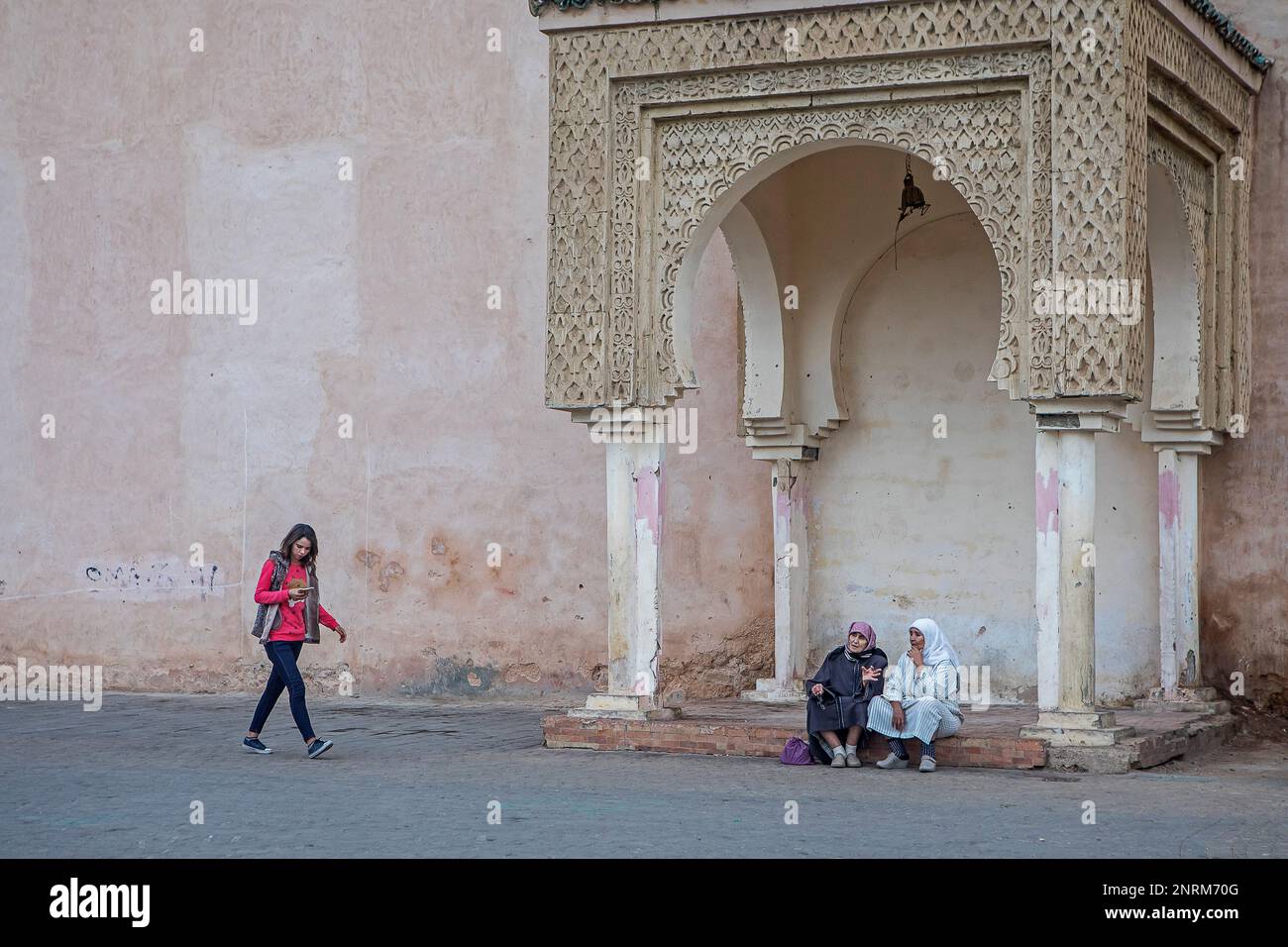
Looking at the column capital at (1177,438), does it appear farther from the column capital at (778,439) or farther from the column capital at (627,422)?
the column capital at (627,422)

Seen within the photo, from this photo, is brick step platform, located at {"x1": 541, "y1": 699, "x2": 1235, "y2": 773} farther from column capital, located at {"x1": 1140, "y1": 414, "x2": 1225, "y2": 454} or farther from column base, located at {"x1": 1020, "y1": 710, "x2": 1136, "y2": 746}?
column capital, located at {"x1": 1140, "y1": 414, "x2": 1225, "y2": 454}

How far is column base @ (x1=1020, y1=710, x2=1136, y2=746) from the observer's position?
8.53 metres

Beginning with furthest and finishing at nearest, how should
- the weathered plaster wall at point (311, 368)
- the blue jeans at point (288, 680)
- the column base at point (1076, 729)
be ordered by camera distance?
the weathered plaster wall at point (311, 368) < the blue jeans at point (288, 680) < the column base at point (1076, 729)

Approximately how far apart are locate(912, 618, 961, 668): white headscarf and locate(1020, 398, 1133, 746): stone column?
1.58 feet

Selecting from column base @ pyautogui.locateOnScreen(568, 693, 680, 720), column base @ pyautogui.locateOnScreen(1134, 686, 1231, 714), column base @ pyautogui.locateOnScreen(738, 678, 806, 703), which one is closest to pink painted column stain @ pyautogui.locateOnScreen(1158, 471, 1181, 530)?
column base @ pyautogui.locateOnScreen(1134, 686, 1231, 714)

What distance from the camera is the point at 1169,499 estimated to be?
10.5 meters

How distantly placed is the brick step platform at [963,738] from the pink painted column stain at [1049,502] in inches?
42.9

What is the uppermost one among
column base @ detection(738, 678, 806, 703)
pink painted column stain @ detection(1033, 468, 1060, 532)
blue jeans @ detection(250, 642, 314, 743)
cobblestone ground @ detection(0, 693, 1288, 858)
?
pink painted column stain @ detection(1033, 468, 1060, 532)

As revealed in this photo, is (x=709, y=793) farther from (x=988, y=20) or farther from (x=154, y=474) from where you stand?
(x=154, y=474)

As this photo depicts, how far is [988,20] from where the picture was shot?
883cm

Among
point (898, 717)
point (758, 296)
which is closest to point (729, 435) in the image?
point (758, 296)

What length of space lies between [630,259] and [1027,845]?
4.29m

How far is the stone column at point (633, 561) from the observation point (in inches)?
378

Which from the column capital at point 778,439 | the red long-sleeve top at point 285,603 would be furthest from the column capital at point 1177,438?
the red long-sleeve top at point 285,603
